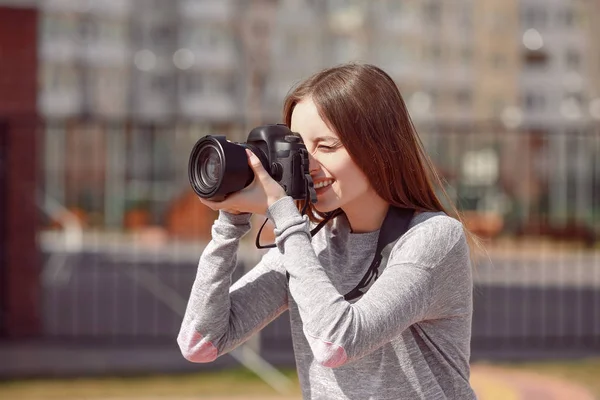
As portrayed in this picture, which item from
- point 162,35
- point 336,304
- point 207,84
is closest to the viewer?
point 336,304

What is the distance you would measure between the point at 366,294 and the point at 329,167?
0.83 ft

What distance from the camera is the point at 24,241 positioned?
7.99 meters

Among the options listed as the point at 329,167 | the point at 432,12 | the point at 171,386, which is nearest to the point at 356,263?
the point at 329,167

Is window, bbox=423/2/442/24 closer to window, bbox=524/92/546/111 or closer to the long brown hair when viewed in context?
window, bbox=524/92/546/111

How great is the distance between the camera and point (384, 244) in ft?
6.12

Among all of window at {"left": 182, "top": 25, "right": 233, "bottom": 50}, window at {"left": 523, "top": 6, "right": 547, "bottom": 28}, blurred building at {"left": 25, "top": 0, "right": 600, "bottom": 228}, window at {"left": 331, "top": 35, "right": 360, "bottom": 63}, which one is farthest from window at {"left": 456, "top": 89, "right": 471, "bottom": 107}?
window at {"left": 182, "top": 25, "right": 233, "bottom": 50}

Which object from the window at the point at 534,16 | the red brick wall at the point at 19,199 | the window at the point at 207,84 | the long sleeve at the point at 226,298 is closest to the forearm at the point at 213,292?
the long sleeve at the point at 226,298

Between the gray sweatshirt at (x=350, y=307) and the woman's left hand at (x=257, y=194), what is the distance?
24 mm

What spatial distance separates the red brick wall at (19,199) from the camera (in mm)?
7902

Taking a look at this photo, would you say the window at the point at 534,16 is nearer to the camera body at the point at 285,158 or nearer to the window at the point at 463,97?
the window at the point at 463,97

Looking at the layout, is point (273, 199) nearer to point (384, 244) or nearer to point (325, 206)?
point (325, 206)

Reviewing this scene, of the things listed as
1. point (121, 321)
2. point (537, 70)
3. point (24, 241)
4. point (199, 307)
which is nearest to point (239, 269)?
A: point (121, 321)

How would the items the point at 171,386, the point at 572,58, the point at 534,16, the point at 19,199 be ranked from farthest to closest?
the point at 572,58 → the point at 534,16 → the point at 19,199 → the point at 171,386

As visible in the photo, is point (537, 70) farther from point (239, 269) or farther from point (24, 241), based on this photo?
point (24, 241)
